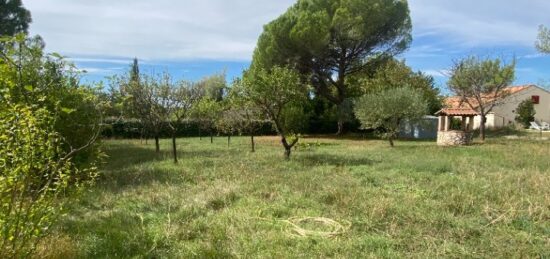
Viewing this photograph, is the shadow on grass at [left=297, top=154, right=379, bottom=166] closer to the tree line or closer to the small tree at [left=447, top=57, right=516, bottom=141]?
the tree line

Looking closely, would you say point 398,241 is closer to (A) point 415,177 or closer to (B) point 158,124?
(A) point 415,177

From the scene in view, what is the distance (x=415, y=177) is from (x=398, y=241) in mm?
5426

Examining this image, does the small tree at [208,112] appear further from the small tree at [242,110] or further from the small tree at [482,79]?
the small tree at [482,79]

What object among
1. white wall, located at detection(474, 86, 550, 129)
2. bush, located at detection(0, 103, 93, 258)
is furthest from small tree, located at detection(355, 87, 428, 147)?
bush, located at detection(0, 103, 93, 258)

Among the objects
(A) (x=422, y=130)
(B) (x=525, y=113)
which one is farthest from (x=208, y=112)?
(B) (x=525, y=113)

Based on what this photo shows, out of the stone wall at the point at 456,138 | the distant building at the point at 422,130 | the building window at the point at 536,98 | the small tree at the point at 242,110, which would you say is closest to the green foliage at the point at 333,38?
the distant building at the point at 422,130

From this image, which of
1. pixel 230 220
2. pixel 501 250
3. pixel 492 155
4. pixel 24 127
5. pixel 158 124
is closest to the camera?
pixel 24 127

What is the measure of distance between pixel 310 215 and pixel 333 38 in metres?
25.4

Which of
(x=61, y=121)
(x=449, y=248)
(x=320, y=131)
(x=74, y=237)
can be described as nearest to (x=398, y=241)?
(x=449, y=248)

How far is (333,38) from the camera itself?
3084 centimetres

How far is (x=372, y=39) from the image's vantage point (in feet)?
103

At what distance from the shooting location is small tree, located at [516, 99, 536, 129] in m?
41.8

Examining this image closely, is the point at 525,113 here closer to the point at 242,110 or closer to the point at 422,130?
the point at 422,130

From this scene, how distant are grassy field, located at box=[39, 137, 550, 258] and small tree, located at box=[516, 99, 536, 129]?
3448 centimetres
